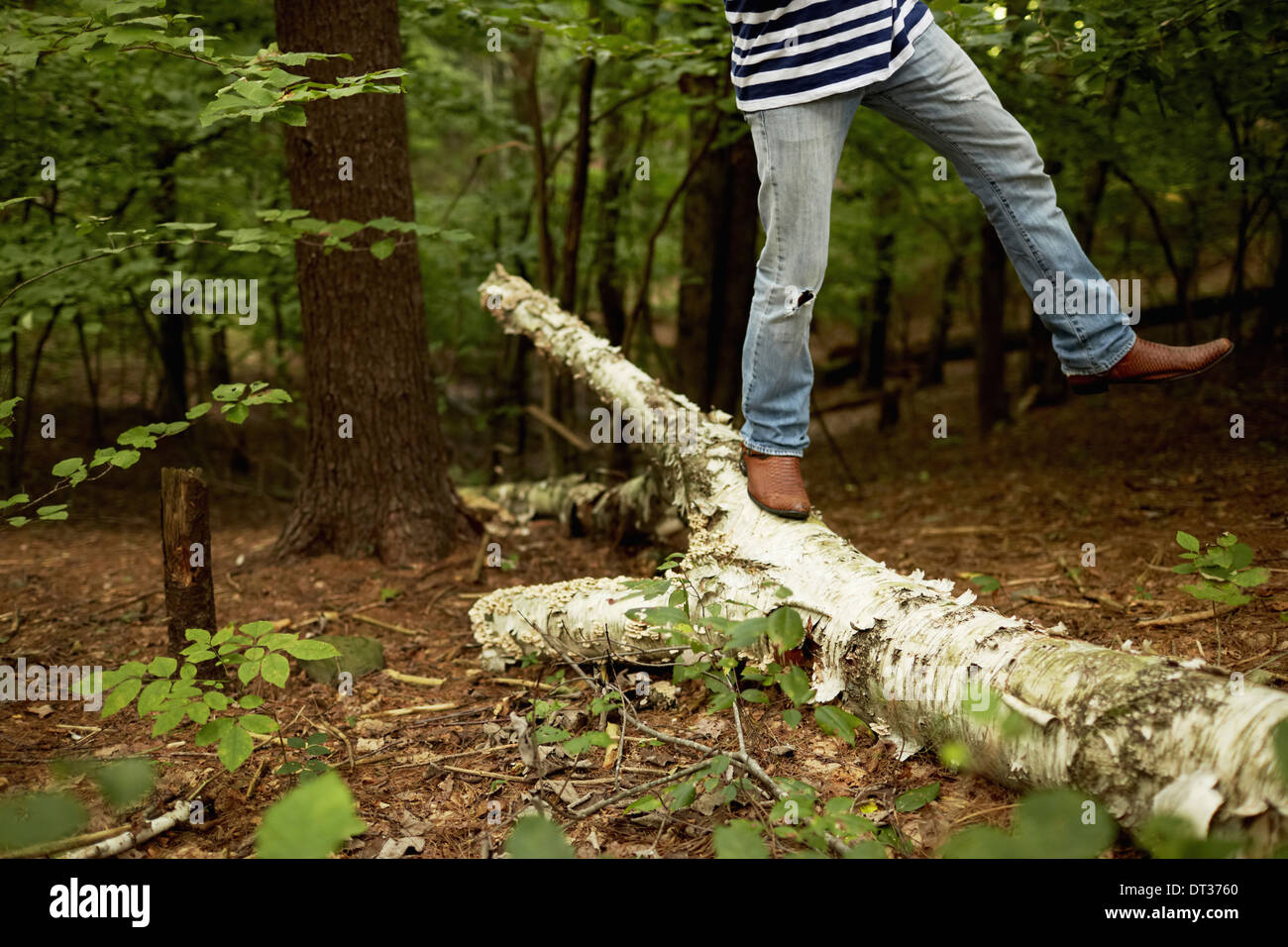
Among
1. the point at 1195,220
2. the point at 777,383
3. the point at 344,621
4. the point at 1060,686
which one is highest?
the point at 1195,220

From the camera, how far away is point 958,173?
259 cm

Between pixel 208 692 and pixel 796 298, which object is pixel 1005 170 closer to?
pixel 796 298

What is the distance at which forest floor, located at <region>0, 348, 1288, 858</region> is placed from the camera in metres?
2.04

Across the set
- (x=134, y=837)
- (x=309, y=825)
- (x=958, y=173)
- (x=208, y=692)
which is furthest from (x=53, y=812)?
(x=958, y=173)

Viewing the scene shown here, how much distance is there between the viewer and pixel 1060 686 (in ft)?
5.87

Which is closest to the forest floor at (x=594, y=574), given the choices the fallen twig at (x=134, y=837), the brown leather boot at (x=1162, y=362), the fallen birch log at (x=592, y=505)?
the fallen twig at (x=134, y=837)

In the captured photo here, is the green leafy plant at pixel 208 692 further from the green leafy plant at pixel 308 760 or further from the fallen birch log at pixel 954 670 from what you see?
the fallen birch log at pixel 954 670

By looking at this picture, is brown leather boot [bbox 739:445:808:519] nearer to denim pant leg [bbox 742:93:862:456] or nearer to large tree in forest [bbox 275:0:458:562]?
denim pant leg [bbox 742:93:862:456]

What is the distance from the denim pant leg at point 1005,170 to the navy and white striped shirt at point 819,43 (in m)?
0.10

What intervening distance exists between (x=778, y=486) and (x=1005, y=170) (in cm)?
123
